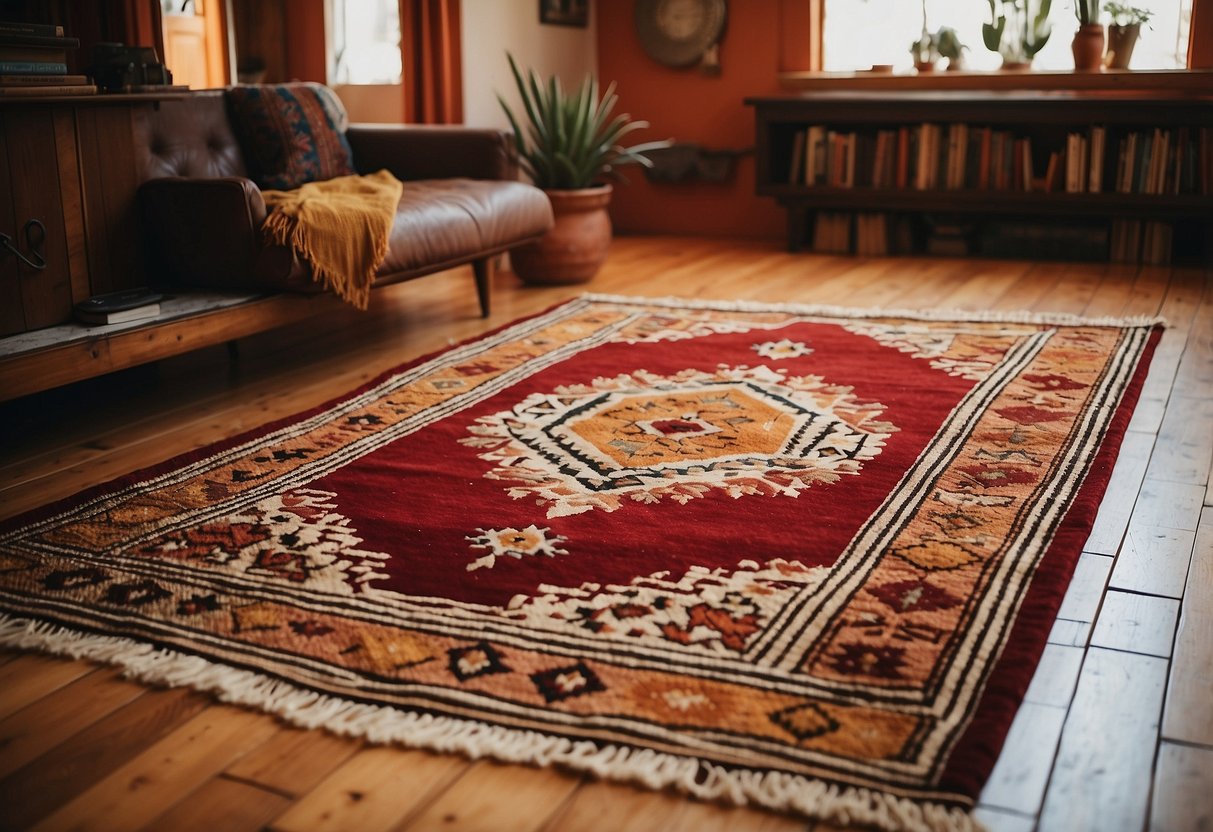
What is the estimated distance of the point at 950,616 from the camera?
1.70 meters

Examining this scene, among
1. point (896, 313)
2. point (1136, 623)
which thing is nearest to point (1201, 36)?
point (896, 313)

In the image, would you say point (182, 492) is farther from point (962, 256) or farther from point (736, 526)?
point (962, 256)

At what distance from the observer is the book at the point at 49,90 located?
2.49m

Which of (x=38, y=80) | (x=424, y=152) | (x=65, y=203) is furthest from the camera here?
(x=424, y=152)

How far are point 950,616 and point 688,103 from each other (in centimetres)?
456

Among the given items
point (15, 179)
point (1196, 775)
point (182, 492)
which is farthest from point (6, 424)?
point (1196, 775)

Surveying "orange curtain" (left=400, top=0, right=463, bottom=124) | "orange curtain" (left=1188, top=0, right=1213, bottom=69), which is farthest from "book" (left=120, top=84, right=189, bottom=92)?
"orange curtain" (left=1188, top=0, right=1213, bottom=69)

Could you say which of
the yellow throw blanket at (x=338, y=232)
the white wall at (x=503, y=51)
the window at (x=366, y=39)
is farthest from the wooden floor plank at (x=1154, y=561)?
the window at (x=366, y=39)

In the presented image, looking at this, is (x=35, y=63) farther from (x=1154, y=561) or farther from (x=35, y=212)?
(x=1154, y=561)

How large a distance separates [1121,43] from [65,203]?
4.06m

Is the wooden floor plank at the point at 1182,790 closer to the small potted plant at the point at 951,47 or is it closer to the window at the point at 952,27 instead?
the window at the point at 952,27

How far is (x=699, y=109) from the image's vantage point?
5.87 metres

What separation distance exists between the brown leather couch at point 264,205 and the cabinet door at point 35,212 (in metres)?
0.32

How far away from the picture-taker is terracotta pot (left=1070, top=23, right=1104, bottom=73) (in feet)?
16.1
